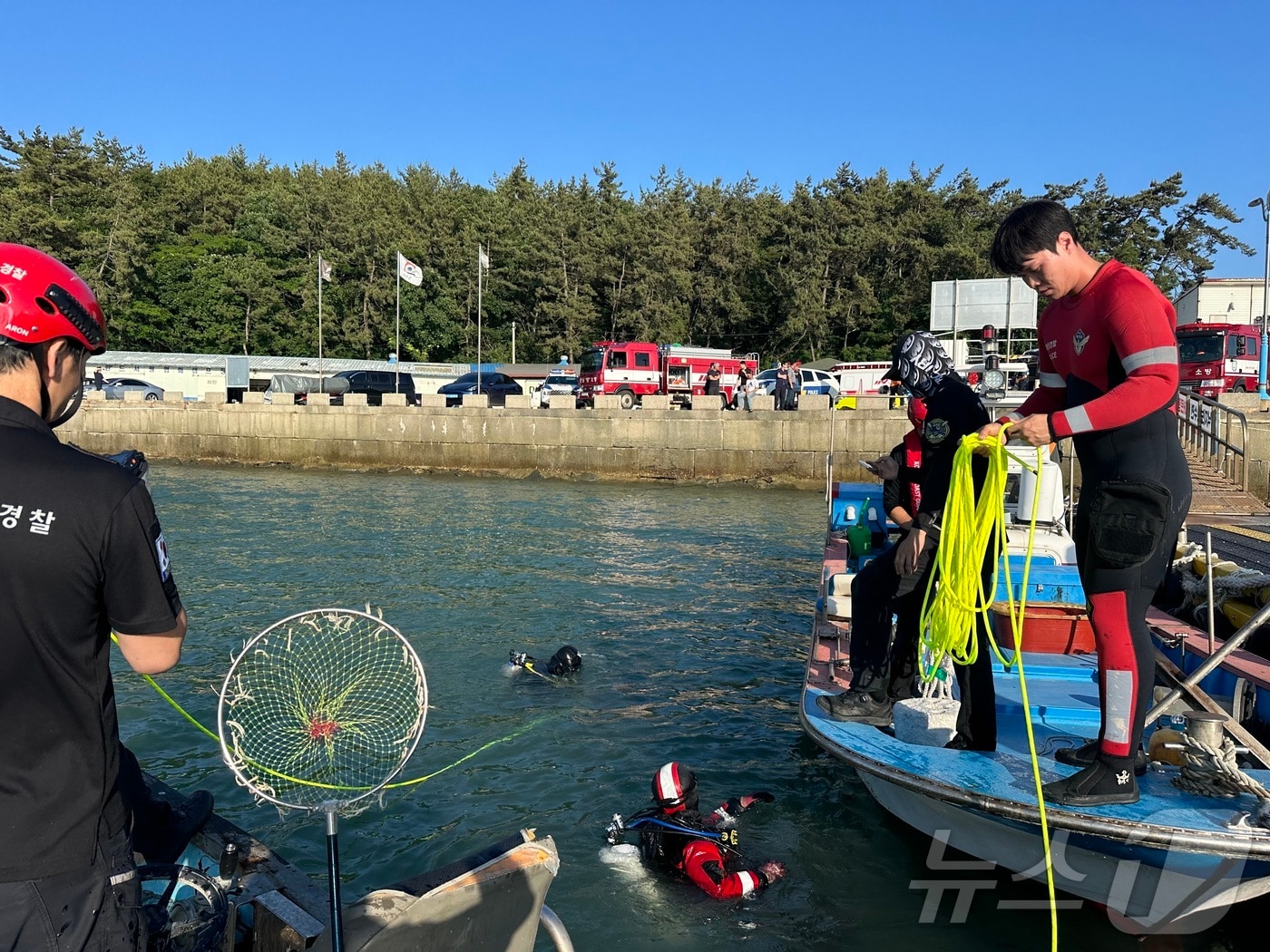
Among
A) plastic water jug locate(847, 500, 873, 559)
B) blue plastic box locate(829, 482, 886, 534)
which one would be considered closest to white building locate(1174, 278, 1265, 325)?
blue plastic box locate(829, 482, 886, 534)

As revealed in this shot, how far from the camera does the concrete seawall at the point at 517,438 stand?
27297 mm

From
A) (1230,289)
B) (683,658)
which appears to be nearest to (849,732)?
(683,658)

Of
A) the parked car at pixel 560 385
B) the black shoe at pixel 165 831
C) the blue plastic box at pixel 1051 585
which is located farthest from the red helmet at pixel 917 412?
the parked car at pixel 560 385

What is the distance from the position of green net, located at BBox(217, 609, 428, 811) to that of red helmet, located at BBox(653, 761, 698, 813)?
1.46 meters

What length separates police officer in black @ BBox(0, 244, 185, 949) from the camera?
1.79 meters

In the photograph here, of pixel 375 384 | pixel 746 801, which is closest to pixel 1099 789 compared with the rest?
pixel 746 801

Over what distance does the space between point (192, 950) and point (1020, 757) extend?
137 inches

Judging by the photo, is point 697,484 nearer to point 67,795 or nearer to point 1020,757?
point 1020,757

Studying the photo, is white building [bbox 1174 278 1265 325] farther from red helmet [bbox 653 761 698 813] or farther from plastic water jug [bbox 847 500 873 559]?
red helmet [bbox 653 761 698 813]

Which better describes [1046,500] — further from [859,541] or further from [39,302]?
[39,302]

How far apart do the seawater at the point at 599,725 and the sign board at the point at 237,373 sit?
2771 cm

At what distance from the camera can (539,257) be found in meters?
55.2

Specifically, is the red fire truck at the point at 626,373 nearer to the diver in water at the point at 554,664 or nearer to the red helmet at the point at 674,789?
the diver in water at the point at 554,664

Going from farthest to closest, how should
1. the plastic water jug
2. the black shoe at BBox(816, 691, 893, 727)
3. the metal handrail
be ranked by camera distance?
the metal handrail
the plastic water jug
the black shoe at BBox(816, 691, 893, 727)
